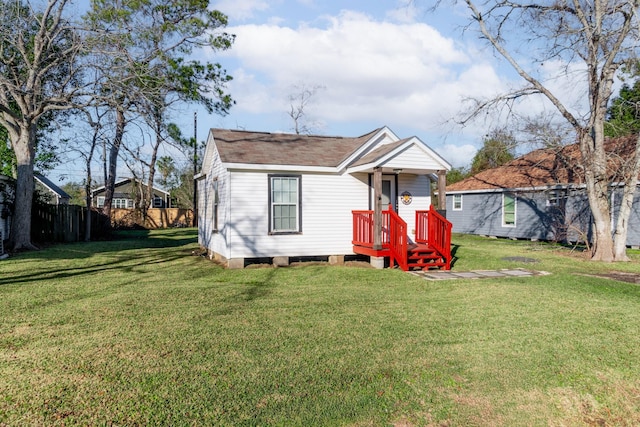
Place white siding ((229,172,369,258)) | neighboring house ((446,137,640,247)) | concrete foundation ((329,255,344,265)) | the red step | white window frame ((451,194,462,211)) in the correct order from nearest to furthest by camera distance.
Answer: the red step
white siding ((229,172,369,258))
concrete foundation ((329,255,344,265))
neighboring house ((446,137,640,247))
white window frame ((451,194,462,211))

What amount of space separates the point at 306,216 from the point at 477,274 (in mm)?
4315

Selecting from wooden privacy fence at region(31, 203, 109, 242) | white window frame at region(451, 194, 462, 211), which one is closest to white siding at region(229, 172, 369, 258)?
wooden privacy fence at region(31, 203, 109, 242)

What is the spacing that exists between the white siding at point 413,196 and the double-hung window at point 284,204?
2.92 meters

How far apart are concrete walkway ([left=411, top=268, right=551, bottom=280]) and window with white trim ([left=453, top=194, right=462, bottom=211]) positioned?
13221mm

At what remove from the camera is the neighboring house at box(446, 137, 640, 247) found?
16312mm

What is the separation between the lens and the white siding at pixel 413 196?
1223 cm

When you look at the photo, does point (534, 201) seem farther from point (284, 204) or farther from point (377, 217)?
point (284, 204)

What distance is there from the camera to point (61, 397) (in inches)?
136

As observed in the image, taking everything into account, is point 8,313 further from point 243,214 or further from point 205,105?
point 205,105

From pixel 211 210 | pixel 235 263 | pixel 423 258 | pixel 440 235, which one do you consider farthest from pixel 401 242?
pixel 211 210

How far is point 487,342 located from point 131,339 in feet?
13.0

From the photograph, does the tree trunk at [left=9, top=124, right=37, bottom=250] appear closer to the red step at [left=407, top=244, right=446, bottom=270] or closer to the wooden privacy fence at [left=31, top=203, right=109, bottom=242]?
the wooden privacy fence at [left=31, top=203, right=109, bottom=242]

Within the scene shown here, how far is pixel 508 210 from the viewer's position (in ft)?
65.8

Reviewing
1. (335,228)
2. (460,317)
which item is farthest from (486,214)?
(460,317)
